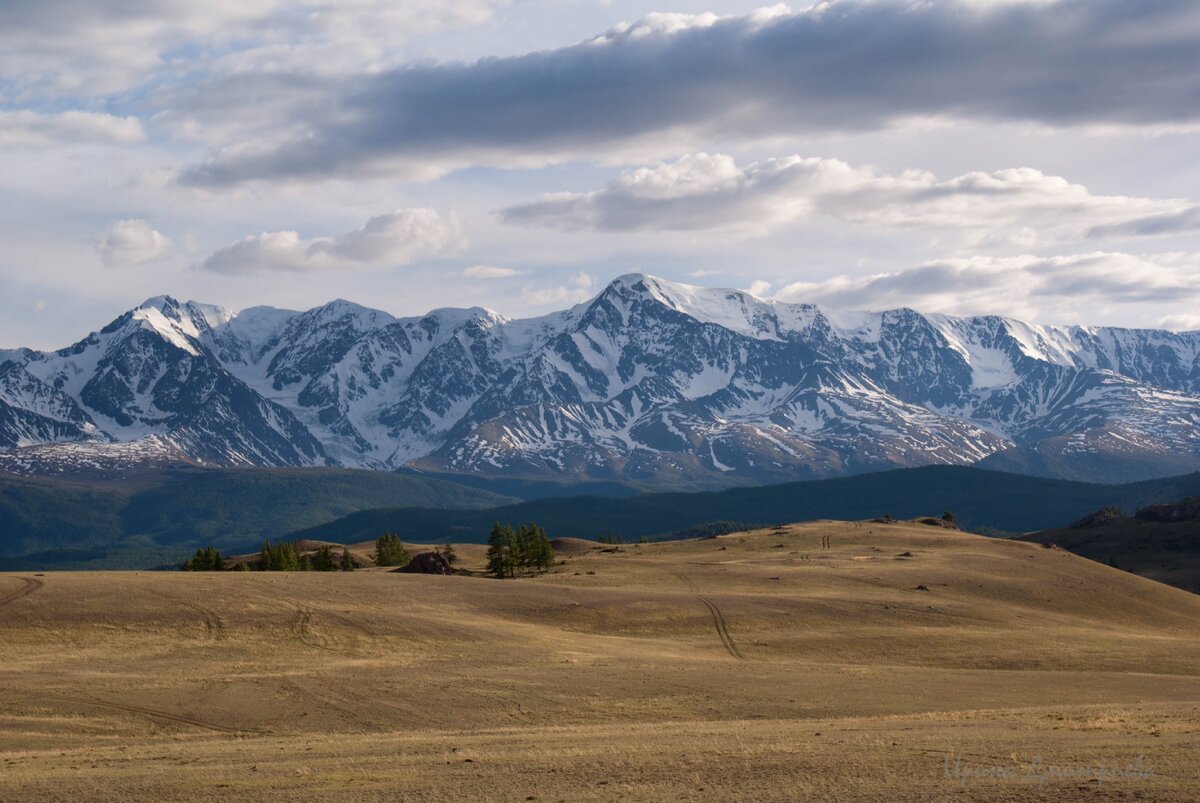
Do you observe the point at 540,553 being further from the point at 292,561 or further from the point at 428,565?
the point at 292,561

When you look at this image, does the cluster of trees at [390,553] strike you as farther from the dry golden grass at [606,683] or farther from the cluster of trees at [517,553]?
the dry golden grass at [606,683]

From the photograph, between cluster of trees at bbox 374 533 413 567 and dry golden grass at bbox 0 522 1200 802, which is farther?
cluster of trees at bbox 374 533 413 567

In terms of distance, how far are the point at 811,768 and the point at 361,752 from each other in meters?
17.4

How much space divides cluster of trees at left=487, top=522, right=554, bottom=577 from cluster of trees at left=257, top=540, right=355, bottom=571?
2349 centimetres

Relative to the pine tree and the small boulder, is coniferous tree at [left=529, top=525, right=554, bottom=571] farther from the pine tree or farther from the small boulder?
the small boulder

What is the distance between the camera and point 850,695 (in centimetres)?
6975

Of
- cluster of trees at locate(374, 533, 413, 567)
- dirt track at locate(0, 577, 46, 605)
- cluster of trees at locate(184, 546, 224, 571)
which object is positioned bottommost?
cluster of trees at locate(374, 533, 413, 567)

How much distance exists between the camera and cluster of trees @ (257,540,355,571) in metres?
155

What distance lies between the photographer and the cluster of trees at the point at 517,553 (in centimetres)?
14775

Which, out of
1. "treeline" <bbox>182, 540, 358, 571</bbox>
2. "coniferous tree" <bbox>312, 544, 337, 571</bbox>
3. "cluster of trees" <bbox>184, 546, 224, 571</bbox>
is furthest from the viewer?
"coniferous tree" <bbox>312, 544, 337, 571</bbox>

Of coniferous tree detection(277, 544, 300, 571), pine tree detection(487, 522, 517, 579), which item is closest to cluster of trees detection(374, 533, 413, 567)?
coniferous tree detection(277, 544, 300, 571)

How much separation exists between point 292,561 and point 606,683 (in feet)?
296

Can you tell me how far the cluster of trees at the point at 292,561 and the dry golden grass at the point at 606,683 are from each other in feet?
119

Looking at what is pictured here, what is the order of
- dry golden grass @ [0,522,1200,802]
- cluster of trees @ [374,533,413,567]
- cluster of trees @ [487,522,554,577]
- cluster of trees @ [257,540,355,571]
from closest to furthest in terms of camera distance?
dry golden grass @ [0,522,1200,802] → cluster of trees @ [487,522,554,577] → cluster of trees @ [257,540,355,571] → cluster of trees @ [374,533,413,567]
